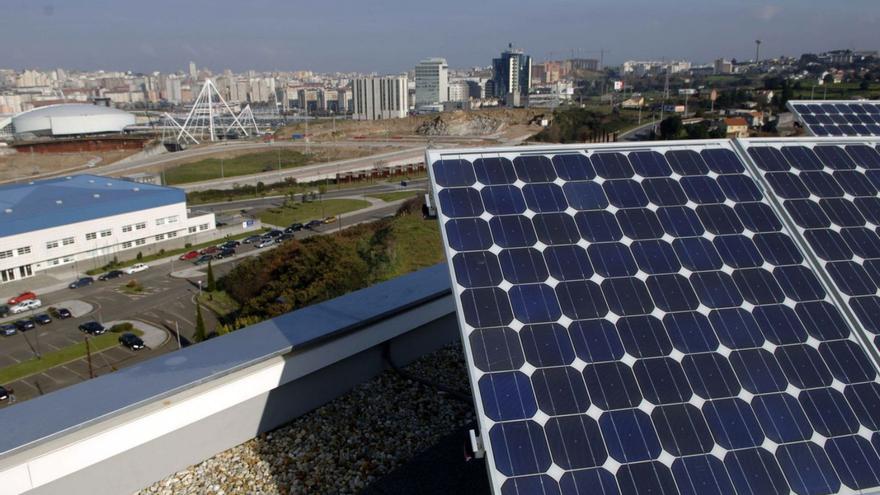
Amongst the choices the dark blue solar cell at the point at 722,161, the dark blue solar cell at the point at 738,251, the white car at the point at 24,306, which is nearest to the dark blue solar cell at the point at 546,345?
the dark blue solar cell at the point at 738,251

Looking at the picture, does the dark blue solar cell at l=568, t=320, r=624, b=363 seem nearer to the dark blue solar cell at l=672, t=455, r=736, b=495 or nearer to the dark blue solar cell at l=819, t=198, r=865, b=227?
the dark blue solar cell at l=672, t=455, r=736, b=495

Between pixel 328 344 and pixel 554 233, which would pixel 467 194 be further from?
pixel 328 344

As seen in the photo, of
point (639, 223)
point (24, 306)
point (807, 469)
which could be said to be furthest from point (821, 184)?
point (24, 306)

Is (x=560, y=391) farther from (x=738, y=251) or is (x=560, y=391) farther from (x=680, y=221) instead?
(x=738, y=251)

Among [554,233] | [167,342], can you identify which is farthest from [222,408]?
[167,342]

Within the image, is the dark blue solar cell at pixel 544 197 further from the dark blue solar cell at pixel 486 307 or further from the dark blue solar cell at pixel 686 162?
the dark blue solar cell at pixel 686 162

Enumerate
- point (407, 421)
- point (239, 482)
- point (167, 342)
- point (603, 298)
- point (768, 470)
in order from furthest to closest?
1. point (167, 342)
2. point (407, 421)
3. point (239, 482)
4. point (603, 298)
5. point (768, 470)
